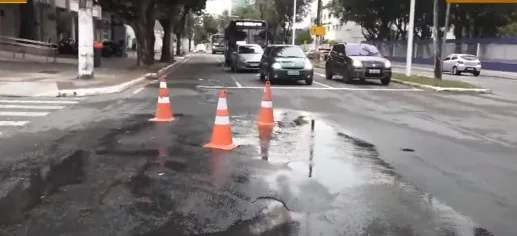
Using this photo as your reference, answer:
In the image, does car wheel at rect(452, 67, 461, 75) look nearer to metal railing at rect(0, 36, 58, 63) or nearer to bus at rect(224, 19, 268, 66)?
bus at rect(224, 19, 268, 66)

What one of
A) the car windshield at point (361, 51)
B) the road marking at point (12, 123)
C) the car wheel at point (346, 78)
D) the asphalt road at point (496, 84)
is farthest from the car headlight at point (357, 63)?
the road marking at point (12, 123)

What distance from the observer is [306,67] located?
72.0 ft

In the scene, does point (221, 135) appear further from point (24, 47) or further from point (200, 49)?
point (200, 49)

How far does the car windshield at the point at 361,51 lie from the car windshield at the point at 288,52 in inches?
87.9

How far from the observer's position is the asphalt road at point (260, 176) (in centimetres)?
509

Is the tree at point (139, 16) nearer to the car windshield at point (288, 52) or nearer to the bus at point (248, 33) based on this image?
the car windshield at point (288, 52)

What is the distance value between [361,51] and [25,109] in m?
15.0

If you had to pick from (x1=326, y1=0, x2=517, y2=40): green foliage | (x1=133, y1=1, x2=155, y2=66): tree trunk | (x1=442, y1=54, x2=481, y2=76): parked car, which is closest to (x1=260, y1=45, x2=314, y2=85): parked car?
(x1=133, y1=1, x2=155, y2=66): tree trunk

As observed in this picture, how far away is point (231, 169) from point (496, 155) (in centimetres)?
410

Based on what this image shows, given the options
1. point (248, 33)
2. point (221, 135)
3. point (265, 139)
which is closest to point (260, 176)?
point (221, 135)

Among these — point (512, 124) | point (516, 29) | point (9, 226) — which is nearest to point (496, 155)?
point (512, 124)

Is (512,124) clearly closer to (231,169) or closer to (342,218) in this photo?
(231,169)

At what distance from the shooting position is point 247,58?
3128 centimetres

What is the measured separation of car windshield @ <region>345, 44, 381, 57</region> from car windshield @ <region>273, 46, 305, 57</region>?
2231 mm
